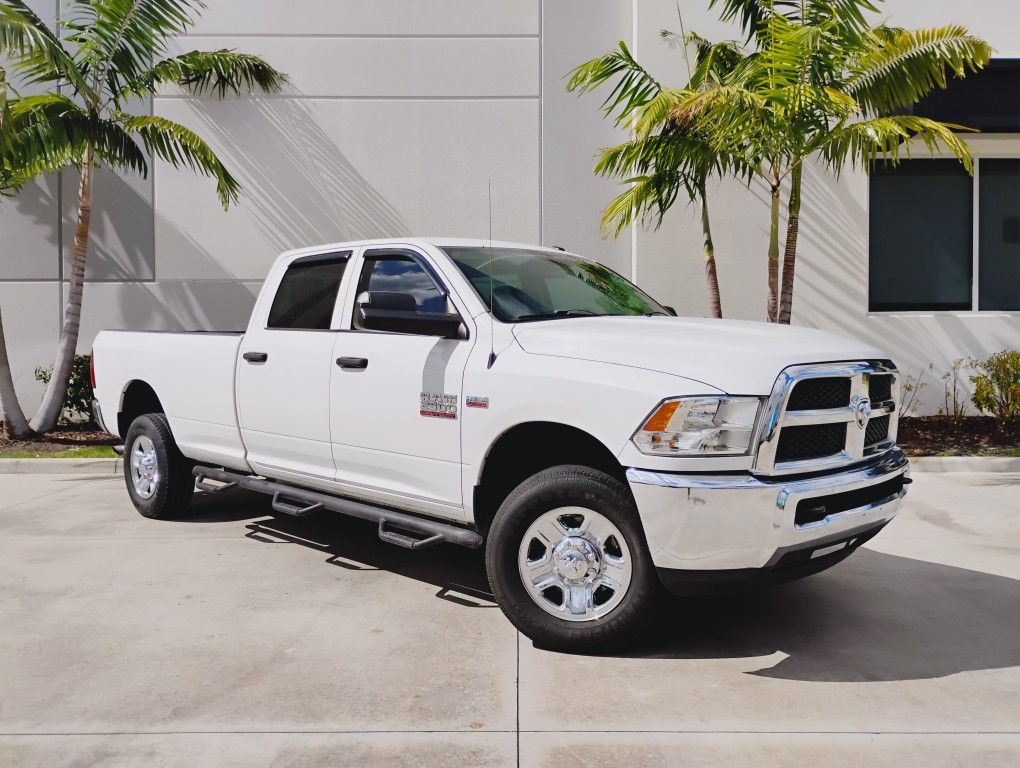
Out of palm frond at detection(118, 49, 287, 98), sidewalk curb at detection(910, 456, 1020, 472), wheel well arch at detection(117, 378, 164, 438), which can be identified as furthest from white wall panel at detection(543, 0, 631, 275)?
wheel well arch at detection(117, 378, 164, 438)

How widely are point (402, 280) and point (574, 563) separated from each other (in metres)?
2.06

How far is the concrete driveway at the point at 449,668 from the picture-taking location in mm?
3359

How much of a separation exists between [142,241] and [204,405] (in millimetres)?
7344

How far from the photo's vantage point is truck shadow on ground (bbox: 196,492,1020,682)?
4.23 m

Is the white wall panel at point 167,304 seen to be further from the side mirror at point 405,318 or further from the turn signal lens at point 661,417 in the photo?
the turn signal lens at point 661,417

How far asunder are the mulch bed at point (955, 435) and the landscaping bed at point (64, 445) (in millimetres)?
9341

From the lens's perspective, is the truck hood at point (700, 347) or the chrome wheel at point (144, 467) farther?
the chrome wheel at point (144, 467)

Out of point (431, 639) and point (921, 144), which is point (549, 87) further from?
point (431, 639)

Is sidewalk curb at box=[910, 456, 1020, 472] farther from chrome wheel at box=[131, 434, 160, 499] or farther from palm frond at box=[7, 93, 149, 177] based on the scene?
palm frond at box=[7, 93, 149, 177]

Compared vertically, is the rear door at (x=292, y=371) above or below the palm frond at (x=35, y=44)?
below

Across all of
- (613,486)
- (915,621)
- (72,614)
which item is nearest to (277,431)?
(72,614)

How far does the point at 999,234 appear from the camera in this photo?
12.7 meters

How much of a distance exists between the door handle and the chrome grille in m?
2.38

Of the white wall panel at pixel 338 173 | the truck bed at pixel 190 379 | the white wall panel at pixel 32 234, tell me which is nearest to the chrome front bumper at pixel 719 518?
the truck bed at pixel 190 379
